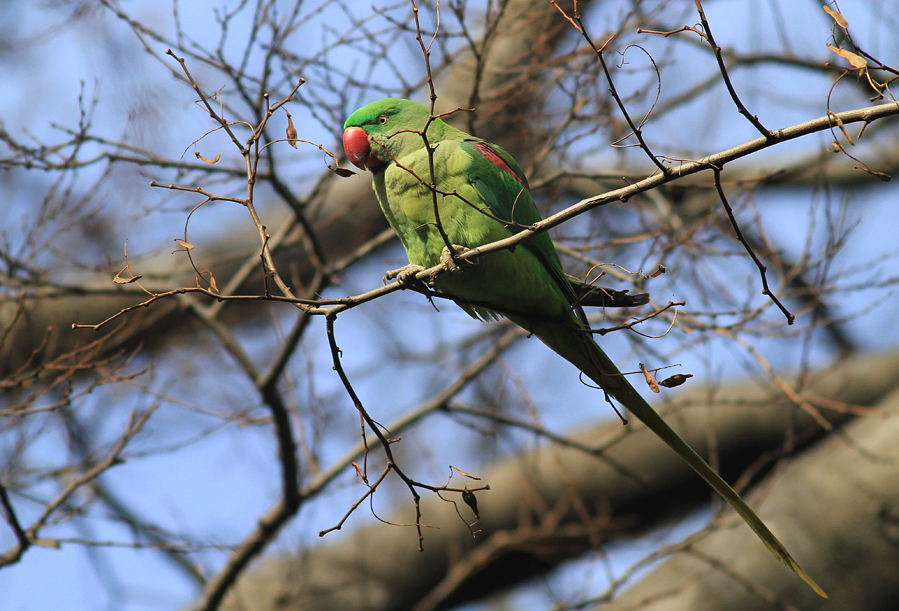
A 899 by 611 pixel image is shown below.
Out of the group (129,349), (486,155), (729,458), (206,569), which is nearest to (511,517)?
(729,458)

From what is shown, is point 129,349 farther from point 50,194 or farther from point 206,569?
point 50,194

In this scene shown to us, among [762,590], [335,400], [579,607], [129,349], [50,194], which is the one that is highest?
[129,349]

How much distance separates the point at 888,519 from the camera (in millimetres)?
4715

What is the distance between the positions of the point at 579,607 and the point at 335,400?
223cm

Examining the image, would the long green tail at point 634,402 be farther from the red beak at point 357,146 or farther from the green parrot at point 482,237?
the red beak at point 357,146

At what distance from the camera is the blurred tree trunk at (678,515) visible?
14.9ft

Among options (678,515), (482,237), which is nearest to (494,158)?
(482,237)

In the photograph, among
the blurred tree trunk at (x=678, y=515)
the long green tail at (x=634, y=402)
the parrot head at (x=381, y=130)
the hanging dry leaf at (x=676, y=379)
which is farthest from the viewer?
the blurred tree trunk at (x=678, y=515)

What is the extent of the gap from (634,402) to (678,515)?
3.65 meters

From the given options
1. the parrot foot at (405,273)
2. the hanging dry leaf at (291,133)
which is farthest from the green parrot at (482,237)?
the hanging dry leaf at (291,133)

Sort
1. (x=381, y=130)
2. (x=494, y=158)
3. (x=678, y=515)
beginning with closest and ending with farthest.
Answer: (x=494, y=158) → (x=381, y=130) → (x=678, y=515)

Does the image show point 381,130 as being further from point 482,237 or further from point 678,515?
point 678,515

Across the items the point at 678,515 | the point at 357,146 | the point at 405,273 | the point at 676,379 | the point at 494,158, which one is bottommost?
the point at 676,379

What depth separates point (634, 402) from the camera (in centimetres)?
275
